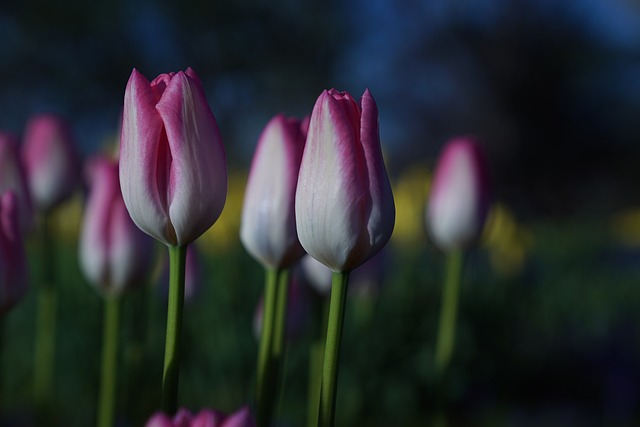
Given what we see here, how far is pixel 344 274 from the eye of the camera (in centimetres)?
55

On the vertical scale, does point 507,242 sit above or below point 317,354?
above

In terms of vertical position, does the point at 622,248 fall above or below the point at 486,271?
above

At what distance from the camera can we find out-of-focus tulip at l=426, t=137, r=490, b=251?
1017 mm

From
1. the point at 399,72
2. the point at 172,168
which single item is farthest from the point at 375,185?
the point at 399,72

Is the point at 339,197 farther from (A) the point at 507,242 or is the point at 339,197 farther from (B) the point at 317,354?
(A) the point at 507,242

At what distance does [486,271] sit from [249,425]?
3.13 meters

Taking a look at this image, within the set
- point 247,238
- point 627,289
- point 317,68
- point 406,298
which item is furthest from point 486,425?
point 317,68

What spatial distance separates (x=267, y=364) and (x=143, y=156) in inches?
8.3

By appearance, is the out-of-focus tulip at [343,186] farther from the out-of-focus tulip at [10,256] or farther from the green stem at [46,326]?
the green stem at [46,326]

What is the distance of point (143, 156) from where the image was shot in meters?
0.54

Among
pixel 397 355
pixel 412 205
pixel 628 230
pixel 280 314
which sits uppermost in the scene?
pixel 628 230

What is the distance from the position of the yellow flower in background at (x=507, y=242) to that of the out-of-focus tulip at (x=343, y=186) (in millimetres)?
1836

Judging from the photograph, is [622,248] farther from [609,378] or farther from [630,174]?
[630,174]

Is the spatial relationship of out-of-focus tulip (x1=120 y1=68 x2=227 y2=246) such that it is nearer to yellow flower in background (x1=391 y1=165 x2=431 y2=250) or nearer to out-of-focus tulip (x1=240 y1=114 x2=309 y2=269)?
out-of-focus tulip (x1=240 y1=114 x2=309 y2=269)
